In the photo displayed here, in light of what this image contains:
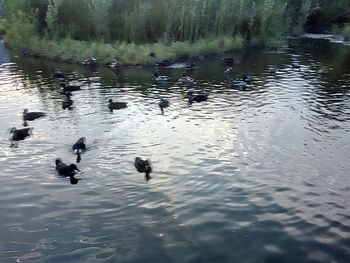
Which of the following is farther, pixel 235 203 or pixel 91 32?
pixel 91 32

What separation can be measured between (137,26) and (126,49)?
176 inches

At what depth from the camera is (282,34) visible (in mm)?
48375

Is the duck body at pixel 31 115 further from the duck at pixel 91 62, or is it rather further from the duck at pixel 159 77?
the duck at pixel 91 62

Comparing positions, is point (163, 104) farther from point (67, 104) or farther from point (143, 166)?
point (143, 166)

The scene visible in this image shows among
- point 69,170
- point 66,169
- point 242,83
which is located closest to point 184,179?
point 69,170

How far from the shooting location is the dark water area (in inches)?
511

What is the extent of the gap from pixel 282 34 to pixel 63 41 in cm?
2414

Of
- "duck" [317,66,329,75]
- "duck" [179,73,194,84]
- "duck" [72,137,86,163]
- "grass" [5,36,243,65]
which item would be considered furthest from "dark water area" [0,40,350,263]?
"grass" [5,36,243,65]

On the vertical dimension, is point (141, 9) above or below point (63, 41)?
above

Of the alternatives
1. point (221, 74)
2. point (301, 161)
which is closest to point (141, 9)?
point (221, 74)

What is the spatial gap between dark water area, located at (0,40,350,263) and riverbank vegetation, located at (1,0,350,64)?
38.0 ft

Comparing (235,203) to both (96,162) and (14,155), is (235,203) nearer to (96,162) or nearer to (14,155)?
(96,162)

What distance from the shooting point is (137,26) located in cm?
4131

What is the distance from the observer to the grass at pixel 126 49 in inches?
1463
